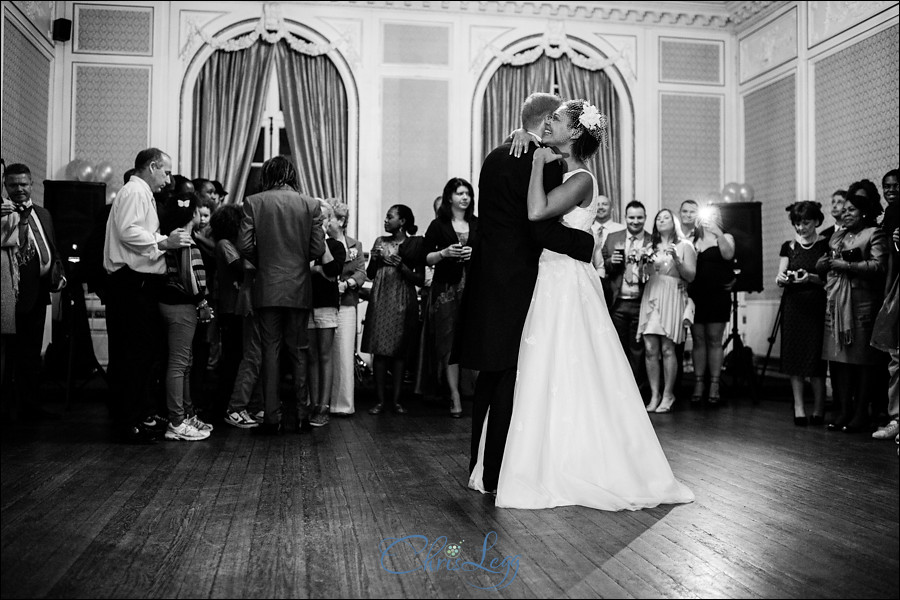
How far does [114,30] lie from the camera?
8.02 meters

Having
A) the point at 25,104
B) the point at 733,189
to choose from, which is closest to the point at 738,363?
the point at 733,189

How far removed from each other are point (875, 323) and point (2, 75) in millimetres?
6650

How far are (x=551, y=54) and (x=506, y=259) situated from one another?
6452 mm

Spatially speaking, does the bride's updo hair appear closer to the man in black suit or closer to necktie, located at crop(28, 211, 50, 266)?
the man in black suit

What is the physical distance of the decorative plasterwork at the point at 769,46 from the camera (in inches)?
314

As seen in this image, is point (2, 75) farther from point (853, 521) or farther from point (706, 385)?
point (853, 521)

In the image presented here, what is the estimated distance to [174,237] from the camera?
12.7 ft

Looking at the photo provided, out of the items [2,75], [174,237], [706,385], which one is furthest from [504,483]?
[2,75]

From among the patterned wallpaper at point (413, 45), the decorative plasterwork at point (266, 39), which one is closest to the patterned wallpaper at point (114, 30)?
the decorative plasterwork at point (266, 39)

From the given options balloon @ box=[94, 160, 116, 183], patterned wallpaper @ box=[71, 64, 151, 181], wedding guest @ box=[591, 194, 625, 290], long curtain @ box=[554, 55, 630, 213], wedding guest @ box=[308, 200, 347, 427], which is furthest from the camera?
long curtain @ box=[554, 55, 630, 213]

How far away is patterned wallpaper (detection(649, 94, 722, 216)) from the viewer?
349 inches

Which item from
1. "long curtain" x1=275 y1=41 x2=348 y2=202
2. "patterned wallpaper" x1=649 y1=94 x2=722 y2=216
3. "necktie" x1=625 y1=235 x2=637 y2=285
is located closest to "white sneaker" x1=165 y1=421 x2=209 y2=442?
"necktie" x1=625 y1=235 x2=637 y2=285

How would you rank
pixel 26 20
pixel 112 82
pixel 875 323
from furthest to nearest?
pixel 112 82, pixel 26 20, pixel 875 323

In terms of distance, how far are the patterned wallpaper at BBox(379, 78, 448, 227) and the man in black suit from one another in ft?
13.3
